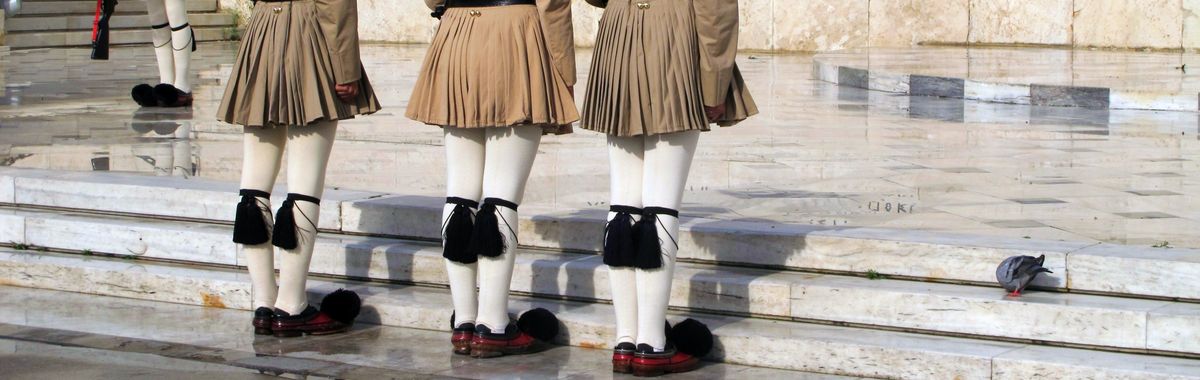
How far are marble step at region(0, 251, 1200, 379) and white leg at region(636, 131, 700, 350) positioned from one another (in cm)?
42

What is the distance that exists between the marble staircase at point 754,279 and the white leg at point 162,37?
15.9 ft

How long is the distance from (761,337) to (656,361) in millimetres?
445

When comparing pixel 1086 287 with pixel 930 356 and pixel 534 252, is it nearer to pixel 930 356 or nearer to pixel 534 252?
pixel 930 356

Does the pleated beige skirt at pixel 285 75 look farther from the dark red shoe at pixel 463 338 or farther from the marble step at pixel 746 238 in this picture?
the marble step at pixel 746 238

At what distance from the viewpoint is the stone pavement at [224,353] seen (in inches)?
227

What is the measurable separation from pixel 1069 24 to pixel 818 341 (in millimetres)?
13723

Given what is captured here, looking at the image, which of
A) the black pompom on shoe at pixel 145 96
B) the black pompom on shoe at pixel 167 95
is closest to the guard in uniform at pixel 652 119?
the black pompom on shoe at pixel 167 95

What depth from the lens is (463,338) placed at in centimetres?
598

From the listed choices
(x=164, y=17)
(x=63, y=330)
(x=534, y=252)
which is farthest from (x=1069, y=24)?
(x=63, y=330)

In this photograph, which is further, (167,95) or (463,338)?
(167,95)

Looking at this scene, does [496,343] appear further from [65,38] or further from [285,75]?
[65,38]

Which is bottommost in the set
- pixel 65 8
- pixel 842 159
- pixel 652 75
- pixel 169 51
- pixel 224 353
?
pixel 224 353

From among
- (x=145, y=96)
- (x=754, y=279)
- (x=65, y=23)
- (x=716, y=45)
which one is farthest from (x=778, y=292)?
(x=65, y=23)

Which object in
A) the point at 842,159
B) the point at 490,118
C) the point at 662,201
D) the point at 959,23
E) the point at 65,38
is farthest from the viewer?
the point at 65,38
